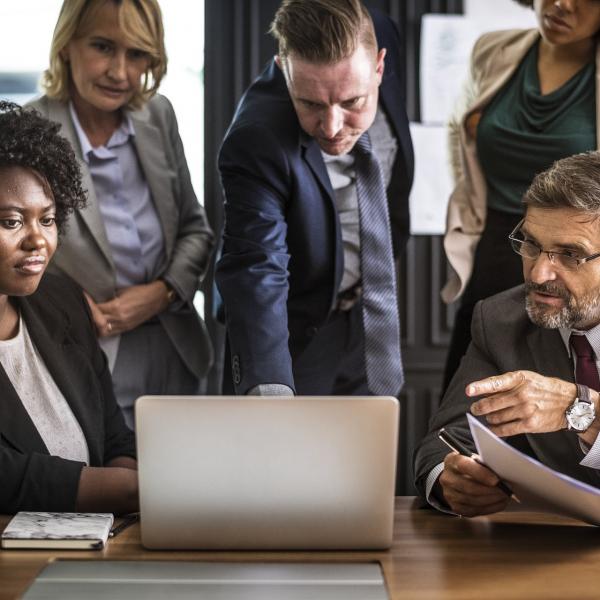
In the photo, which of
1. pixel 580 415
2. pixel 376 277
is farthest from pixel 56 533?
pixel 376 277

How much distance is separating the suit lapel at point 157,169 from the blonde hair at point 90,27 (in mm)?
73

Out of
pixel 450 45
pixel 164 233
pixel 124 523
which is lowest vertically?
pixel 124 523

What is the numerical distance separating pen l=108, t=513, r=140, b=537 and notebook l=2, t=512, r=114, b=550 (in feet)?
0.04

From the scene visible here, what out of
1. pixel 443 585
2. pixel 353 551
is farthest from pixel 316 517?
pixel 443 585

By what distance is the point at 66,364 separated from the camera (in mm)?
2217

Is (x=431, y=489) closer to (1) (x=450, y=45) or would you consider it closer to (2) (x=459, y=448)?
→ (2) (x=459, y=448)

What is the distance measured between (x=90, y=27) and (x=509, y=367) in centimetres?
142

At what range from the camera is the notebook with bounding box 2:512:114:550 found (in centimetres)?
149

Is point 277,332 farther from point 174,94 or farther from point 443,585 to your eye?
point 174,94

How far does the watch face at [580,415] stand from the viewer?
176cm

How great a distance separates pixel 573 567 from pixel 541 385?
38 cm

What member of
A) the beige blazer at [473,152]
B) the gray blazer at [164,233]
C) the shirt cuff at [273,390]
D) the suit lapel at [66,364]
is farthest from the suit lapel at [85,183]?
the beige blazer at [473,152]

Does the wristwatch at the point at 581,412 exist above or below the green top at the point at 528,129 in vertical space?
below

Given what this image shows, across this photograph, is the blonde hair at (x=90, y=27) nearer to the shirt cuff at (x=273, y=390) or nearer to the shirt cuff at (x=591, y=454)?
the shirt cuff at (x=273, y=390)
